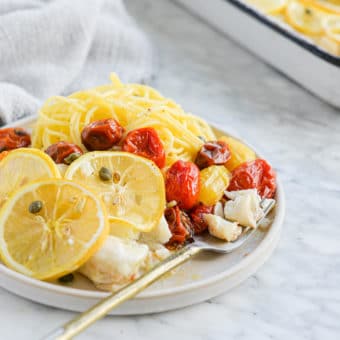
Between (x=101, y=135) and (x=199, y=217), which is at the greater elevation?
(x=101, y=135)

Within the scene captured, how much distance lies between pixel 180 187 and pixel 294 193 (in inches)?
29.8

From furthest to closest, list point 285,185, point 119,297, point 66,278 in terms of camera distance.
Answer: point 285,185
point 66,278
point 119,297

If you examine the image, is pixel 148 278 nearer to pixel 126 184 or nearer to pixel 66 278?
pixel 66 278

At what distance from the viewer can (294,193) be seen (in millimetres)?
2967

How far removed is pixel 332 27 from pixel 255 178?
144 cm

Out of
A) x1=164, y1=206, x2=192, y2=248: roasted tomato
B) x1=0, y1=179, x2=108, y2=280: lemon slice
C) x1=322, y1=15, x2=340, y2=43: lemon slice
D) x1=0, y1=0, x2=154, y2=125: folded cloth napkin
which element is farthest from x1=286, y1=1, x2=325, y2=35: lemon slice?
x1=0, y1=179, x2=108, y2=280: lemon slice

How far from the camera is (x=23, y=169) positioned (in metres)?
2.37

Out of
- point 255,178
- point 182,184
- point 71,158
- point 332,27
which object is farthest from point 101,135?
point 332,27

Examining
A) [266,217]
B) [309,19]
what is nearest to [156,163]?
[266,217]

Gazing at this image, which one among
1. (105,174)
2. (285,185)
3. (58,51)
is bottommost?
(285,185)

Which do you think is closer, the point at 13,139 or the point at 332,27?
the point at 13,139

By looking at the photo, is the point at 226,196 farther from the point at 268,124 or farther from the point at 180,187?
the point at 268,124

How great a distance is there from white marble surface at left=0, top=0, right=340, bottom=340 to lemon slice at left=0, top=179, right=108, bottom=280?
0.14 meters

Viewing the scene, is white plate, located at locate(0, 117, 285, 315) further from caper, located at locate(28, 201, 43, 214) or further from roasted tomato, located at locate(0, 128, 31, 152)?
roasted tomato, located at locate(0, 128, 31, 152)
